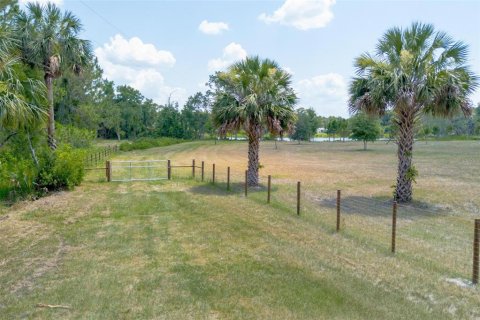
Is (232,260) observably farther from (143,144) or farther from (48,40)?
(143,144)

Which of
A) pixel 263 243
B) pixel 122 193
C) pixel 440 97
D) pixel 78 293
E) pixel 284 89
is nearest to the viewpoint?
pixel 78 293

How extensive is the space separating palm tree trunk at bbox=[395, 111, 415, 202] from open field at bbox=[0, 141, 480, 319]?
30.0 inches

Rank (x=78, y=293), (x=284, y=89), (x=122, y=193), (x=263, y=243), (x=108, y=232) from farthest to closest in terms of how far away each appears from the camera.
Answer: (x=284, y=89), (x=122, y=193), (x=108, y=232), (x=263, y=243), (x=78, y=293)

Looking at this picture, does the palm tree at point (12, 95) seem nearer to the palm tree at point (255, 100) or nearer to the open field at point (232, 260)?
the open field at point (232, 260)

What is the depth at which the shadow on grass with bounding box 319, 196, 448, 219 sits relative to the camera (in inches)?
468

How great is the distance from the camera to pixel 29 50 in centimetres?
1716

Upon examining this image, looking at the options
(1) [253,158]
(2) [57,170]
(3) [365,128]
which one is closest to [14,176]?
(2) [57,170]

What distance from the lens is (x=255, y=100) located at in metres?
16.1

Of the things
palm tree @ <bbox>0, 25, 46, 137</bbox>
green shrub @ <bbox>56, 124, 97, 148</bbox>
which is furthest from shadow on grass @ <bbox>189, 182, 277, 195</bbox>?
green shrub @ <bbox>56, 124, 97, 148</bbox>

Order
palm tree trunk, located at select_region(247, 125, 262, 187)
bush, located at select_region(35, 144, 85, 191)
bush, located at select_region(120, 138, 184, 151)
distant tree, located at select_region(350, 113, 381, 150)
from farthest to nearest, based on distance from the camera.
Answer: distant tree, located at select_region(350, 113, 381, 150), bush, located at select_region(120, 138, 184, 151), palm tree trunk, located at select_region(247, 125, 262, 187), bush, located at select_region(35, 144, 85, 191)

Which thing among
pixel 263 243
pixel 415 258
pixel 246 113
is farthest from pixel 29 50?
pixel 415 258

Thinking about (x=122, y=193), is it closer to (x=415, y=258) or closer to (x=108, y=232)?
(x=108, y=232)

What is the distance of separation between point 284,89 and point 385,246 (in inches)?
403

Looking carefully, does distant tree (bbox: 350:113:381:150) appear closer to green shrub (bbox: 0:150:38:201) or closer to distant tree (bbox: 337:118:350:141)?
distant tree (bbox: 337:118:350:141)
